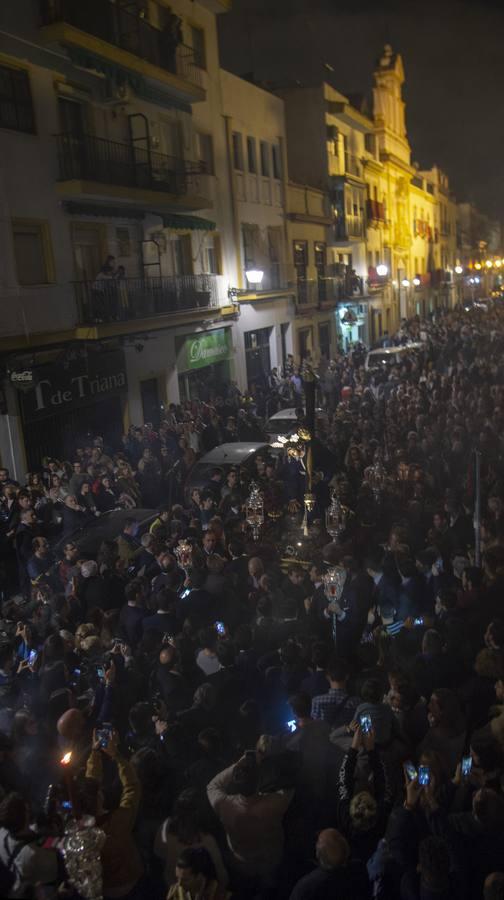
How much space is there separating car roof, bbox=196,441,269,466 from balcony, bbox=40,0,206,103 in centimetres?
959

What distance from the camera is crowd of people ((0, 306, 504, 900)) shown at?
13.6 ft

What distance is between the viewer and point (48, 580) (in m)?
8.45

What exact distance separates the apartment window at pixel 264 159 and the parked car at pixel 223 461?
57.0 feet

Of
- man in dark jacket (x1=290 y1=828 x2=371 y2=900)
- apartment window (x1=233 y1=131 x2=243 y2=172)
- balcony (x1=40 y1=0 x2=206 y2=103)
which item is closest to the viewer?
man in dark jacket (x1=290 y1=828 x2=371 y2=900)

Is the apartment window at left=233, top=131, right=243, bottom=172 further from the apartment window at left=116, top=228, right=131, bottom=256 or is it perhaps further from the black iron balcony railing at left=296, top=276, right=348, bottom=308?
the apartment window at left=116, top=228, right=131, bottom=256

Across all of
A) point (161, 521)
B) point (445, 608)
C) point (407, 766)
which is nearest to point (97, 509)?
point (161, 521)

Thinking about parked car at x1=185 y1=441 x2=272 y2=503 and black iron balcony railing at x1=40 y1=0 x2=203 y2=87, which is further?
black iron balcony railing at x1=40 y1=0 x2=203 y2=87

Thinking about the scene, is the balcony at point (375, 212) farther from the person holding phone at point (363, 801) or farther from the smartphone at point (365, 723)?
the person holding phone at point (363, 801)

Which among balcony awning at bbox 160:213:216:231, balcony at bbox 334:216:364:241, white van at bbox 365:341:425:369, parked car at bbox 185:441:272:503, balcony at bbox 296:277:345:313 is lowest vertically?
parked car at bbox 185:441:272:503

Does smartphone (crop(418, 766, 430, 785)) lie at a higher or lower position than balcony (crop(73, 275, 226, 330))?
lower

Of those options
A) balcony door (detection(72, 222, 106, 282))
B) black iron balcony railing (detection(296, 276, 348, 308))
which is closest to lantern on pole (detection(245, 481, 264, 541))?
balcony door (detection(72, 222, 106, 282))

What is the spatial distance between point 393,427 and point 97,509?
5.81 metres

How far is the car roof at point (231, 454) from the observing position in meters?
12.6

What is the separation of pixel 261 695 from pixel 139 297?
45.8 feet
